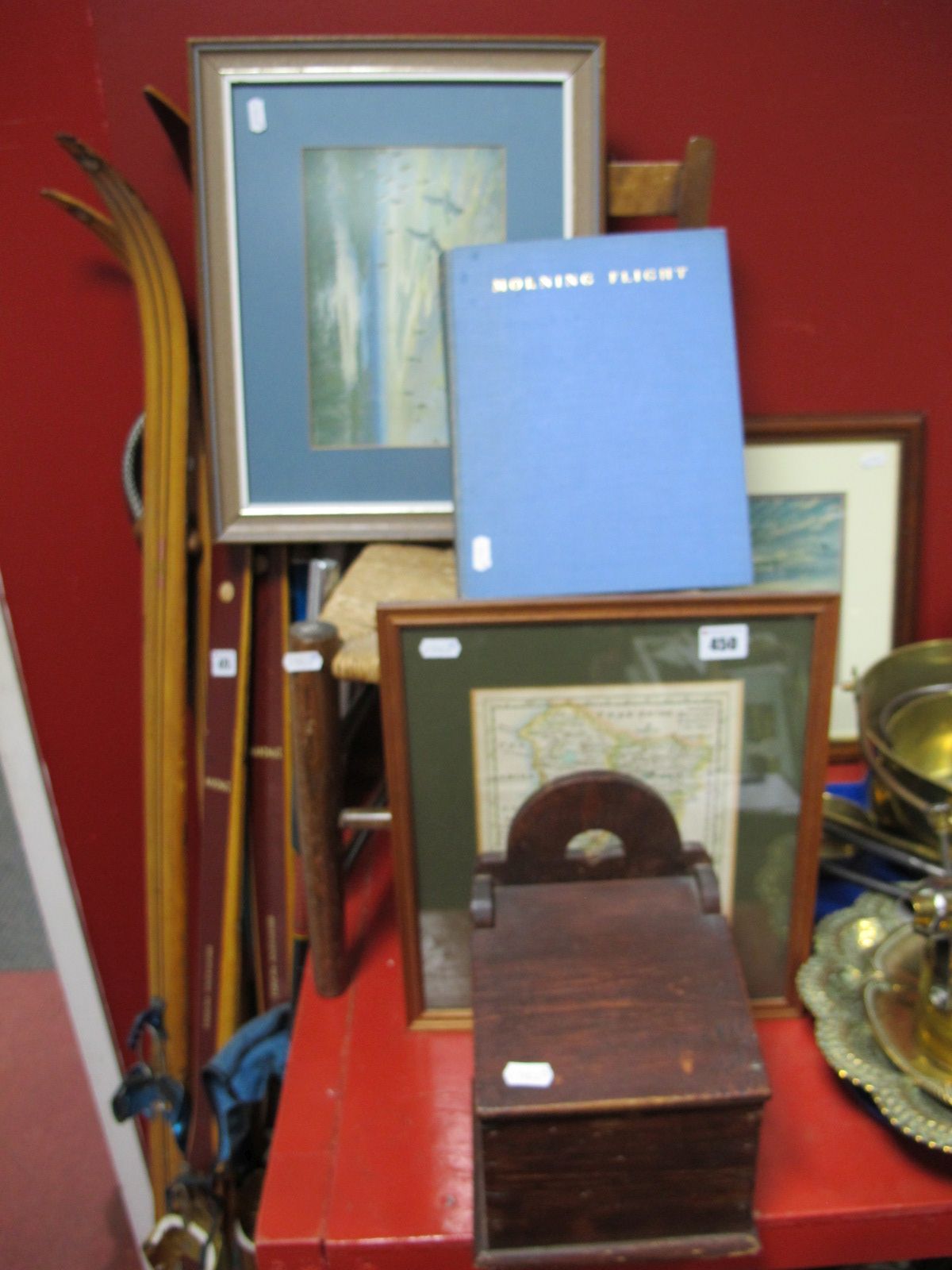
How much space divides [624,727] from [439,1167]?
40 centimetres

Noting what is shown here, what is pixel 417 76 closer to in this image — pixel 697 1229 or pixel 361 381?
Answer: pixel 361 381

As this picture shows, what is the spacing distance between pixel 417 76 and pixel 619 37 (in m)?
0.27

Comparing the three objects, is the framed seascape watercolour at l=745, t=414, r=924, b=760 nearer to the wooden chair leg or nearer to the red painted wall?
the red painted wall

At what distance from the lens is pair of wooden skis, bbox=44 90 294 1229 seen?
3.42 ft

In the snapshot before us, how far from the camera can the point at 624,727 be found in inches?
30.3

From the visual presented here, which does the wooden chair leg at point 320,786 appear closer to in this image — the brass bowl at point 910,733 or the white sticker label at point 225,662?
the white sticker label at point 225,662

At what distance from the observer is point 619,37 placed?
1.03 meters

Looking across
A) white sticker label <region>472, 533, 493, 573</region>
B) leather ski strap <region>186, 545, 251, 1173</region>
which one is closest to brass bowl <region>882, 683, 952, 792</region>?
white sticker label <region>472, 533, 493, 573</region>

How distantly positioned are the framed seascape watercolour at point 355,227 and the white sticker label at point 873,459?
0.49 meters

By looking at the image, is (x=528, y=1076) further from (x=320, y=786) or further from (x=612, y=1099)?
(x=320, y=786)

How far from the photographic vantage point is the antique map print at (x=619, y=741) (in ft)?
2.50

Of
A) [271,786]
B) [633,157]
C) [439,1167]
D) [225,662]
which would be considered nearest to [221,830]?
[271,786]

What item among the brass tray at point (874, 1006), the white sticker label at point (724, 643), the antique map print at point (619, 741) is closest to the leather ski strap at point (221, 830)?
the antique map print at point (619, 741)

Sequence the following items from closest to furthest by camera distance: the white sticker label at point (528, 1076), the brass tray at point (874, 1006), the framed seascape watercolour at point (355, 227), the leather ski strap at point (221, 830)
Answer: the white sticker label at point (528, 1076) < the brass tray at point (874, 1006) < the framed seascape watercolour at point (355, 227) < the leather ski strap at point (221, 830)
